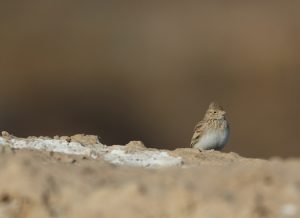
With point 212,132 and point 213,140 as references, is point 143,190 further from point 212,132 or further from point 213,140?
point 212,132

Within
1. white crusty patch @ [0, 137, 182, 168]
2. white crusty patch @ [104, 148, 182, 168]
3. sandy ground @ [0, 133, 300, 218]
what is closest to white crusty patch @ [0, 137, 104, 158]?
white crusty patch @ [0, 137, 182, 168]

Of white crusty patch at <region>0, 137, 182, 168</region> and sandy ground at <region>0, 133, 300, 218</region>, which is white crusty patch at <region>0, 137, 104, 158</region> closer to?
white crusty patch at <region>0, 137, 182, 168</region>

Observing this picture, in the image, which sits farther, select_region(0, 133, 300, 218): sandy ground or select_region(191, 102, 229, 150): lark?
select_region(191, 102, 229, 150): lark

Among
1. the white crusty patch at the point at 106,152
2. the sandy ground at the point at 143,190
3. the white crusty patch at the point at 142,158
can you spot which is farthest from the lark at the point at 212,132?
the sandy ground at the point at 143,190

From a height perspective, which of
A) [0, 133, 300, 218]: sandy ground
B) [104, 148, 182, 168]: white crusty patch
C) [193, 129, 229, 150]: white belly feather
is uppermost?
[193, 129, 229, 150]: white belly feather

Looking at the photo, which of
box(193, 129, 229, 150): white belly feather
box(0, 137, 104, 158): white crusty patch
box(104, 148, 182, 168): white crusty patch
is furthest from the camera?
box(193, 129, 229, 150): white belly feather

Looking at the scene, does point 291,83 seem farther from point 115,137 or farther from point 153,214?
point 153,214
